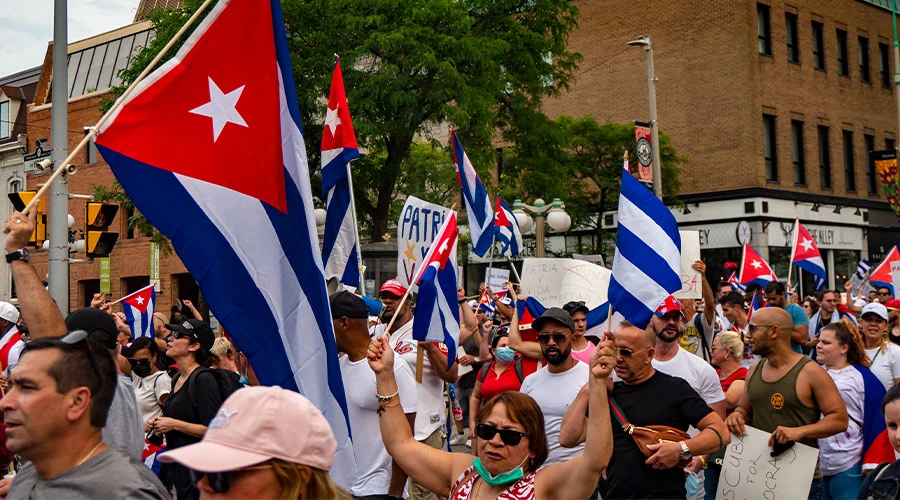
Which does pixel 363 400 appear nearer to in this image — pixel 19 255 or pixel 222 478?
pixel 19 255

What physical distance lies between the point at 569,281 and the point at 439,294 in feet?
12.8

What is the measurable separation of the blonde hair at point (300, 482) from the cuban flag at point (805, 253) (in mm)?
15315

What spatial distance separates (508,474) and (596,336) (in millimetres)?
5726

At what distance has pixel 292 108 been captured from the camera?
5.09 meters

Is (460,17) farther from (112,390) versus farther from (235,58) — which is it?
(112,390)

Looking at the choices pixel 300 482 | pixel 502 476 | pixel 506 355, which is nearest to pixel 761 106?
pixel 506 355

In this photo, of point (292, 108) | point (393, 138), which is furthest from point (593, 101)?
point (292, 108)

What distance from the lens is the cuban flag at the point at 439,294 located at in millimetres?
6738

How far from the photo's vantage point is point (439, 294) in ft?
23.0

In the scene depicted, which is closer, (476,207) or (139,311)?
(476,207)

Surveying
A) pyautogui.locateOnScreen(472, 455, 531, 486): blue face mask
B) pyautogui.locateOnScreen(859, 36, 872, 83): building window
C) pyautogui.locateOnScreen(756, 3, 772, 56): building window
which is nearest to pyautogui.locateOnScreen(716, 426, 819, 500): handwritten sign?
pyautogui.locateOnScreen(472, 455, 531, 486): blue face mask

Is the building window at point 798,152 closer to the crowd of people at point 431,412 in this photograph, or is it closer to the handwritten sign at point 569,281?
the handwritten sign at point 569,281

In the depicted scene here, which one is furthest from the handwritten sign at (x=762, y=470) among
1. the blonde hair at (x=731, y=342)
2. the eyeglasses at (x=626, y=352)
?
the blonde hair at (x=731, y=342)

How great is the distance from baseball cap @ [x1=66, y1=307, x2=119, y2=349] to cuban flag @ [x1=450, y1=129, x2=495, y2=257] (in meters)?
6.25
